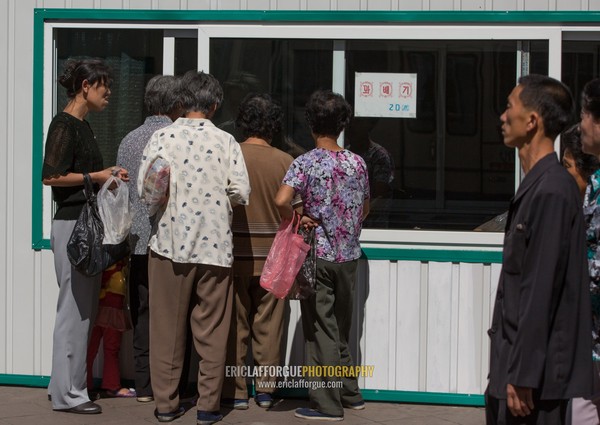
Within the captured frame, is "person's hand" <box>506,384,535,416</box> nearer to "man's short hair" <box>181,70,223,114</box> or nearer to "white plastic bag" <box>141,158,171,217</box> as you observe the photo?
"white plastic bag" <box>141,158,171,217</box>

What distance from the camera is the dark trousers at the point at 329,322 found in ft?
20.2

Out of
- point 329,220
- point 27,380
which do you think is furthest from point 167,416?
point 329,220

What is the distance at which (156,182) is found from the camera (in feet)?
19.1

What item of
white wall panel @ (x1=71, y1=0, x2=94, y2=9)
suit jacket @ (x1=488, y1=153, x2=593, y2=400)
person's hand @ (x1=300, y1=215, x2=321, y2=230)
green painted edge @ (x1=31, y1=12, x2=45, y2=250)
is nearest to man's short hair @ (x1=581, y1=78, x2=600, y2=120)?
suit jacket @ (x1=488, y1=153, x2=593, y2=400)

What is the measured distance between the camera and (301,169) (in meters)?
6.04

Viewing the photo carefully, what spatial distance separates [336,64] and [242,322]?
166cm

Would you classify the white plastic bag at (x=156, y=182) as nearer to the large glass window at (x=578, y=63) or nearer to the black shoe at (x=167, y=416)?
the black shoe at (x=167, y=416)

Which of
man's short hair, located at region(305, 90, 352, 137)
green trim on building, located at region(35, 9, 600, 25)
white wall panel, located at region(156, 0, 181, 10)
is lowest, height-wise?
man's short hair, located at region(305, 90, 352, 137)

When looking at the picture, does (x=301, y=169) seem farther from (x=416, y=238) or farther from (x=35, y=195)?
(x=35, y=195)

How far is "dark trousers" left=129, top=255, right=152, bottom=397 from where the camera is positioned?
645 centimetres

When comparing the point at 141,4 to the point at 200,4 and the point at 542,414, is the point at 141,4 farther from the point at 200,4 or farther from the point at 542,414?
the point at 542,414

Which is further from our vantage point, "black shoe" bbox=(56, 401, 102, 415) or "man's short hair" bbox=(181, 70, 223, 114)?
"black shoe" bbox=(56, 401, 102, 415)

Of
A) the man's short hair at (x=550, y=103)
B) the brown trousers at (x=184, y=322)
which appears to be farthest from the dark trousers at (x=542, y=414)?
the brown trousers at (x=184, y=322)

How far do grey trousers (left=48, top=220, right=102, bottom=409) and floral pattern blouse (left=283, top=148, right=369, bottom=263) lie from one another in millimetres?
1302
